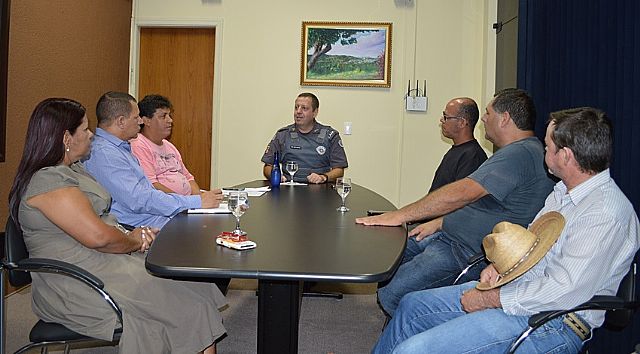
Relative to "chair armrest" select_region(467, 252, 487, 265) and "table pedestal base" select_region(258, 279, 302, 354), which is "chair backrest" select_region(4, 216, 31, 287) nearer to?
"table pedestal base" select_region(258, 279, 302, 354)

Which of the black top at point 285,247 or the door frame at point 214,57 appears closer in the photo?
the black top at point 285,247

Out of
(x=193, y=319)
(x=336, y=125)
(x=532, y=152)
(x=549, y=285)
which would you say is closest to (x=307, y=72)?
(x=336, y=125)

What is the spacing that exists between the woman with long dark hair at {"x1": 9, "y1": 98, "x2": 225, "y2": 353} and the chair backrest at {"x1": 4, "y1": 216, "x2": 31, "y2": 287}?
0.03 m

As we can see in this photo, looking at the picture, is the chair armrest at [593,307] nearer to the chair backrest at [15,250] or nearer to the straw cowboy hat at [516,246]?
the straw cowboy hat at [516,246]

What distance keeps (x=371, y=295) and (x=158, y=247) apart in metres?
2.62

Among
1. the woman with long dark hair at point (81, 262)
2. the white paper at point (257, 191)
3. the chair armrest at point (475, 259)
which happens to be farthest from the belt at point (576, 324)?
the white paper at point (257, 191)

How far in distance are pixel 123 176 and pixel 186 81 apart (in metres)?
3.80

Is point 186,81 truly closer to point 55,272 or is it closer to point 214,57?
point 214,57

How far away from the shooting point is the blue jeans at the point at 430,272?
2906 millimetres

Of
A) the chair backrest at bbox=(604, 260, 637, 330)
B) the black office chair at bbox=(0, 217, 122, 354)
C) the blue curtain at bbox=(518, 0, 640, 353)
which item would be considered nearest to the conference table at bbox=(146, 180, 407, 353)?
the black office chair at bbox=(0, 217, 122, 354)

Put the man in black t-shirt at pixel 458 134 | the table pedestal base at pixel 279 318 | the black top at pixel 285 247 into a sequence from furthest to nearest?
the man in black t-shirt at pixel 458 134 → the table pedestal base at pixel 279 318 → the black top at pixel 285 247

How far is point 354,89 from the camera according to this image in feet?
20.8

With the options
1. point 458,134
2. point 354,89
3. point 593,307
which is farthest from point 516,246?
point 354,89

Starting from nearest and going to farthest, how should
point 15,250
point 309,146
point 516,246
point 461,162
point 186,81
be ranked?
point 516,246, point 15,250, point 461,162, point 309,146, point 186,81
